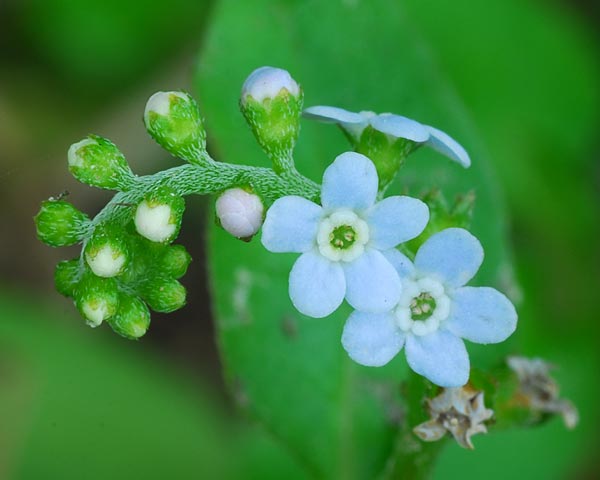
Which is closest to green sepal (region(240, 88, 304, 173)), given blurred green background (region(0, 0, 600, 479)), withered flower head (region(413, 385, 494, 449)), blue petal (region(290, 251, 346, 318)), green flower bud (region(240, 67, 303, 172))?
green flower bud (region(240, 67, 303, 172))

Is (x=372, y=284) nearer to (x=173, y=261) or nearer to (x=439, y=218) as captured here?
(x=439, y=218)

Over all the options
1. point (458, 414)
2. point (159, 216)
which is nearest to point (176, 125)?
point (159, 216)

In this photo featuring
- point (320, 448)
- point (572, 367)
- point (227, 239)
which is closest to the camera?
point (227, 239)

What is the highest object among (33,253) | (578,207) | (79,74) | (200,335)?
(79,74)

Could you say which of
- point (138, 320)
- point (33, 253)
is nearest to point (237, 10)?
point (138, 320)

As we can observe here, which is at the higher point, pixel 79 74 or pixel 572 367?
pixel 79 74

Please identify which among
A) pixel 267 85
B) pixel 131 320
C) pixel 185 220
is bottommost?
pixel 131 320

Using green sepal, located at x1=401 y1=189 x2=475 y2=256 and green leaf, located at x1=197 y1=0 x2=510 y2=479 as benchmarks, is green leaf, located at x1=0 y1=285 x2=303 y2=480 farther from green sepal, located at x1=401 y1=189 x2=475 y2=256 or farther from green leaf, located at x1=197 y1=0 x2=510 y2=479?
green sepal, located at x1=401 y1=189 x2=475 y2=256

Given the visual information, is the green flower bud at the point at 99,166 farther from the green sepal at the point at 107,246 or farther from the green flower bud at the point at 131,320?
the green flower bud at the point at 131,320

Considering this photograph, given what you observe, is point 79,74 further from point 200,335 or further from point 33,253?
point 200,335
